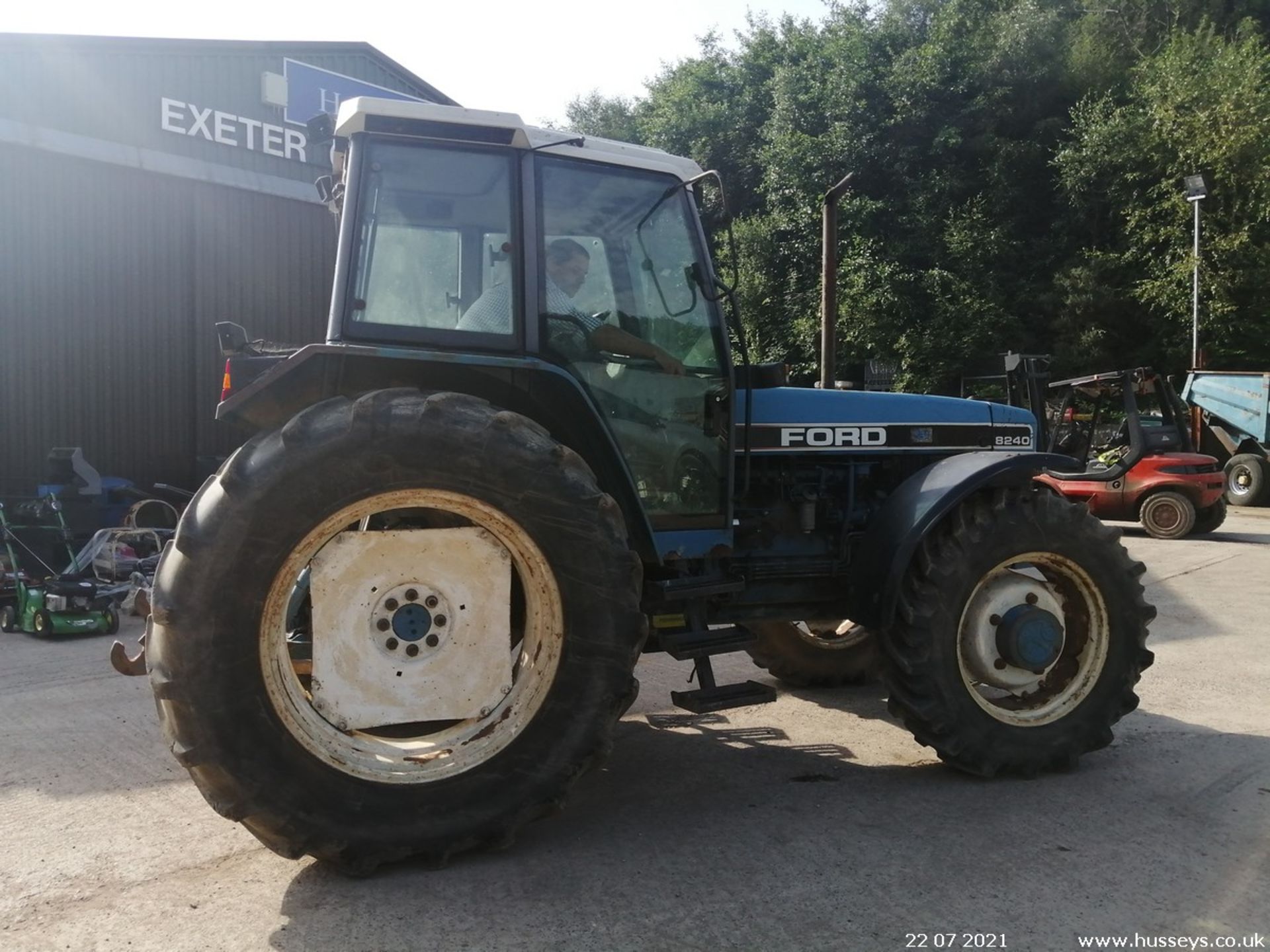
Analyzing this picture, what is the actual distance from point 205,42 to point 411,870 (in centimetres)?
1102

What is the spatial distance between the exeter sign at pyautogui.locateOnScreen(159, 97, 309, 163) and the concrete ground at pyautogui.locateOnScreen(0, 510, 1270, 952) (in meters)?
8.34

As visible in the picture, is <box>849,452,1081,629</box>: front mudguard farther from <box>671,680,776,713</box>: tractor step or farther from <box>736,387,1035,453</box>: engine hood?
<box>671,680,776,713</box>: tractor step

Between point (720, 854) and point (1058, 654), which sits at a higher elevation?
point (1058, 654)

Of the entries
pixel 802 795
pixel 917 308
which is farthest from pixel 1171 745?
pixel 917 308

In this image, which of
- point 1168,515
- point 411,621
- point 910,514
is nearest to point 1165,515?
point 1168,515

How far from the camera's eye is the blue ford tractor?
2.96m

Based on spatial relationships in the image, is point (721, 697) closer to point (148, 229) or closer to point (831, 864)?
point (831, 864)

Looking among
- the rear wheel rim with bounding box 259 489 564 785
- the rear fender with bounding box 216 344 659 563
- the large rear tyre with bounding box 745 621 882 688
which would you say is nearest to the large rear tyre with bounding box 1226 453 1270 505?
the large rear tyre with bounding box 745 621 882 688

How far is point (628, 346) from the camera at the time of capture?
385cm

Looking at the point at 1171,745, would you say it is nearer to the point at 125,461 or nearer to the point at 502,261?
the point at 502,261

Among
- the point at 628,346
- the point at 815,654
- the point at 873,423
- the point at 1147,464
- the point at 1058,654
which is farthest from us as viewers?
the point at 1147,464

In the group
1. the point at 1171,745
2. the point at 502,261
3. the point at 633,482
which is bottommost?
the point at 1171,745

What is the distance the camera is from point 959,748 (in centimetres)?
390

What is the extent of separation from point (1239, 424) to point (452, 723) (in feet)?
63.7
